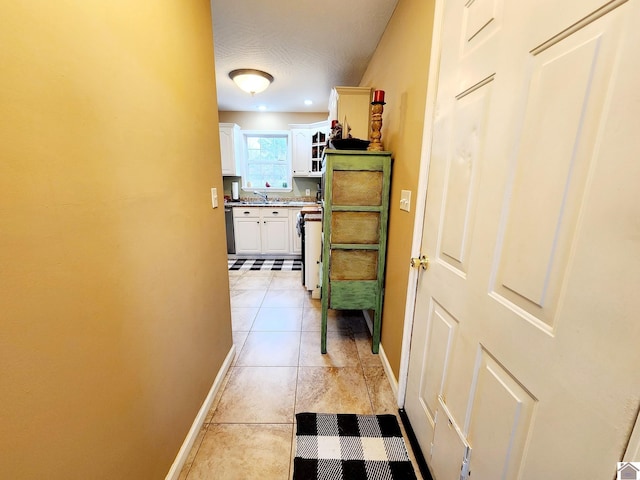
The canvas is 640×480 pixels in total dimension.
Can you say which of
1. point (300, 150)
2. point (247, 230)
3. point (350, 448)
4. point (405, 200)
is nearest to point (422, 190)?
point (405, 200)

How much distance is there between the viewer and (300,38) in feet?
7.06

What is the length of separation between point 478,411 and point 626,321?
57 centimetres

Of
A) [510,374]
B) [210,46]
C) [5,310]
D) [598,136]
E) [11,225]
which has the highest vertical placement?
[210,46]

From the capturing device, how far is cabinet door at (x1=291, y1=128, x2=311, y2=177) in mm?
4547

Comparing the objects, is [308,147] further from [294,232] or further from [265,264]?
[265,264]

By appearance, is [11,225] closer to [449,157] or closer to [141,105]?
[141,105]

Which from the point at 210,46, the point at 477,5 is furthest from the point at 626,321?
the point at 210,46

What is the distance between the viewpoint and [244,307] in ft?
9.15

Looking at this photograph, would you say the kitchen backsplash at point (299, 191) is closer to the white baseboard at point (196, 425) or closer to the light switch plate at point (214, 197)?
the light switch plate at point (214, 197)

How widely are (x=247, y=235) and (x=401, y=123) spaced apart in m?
3.36

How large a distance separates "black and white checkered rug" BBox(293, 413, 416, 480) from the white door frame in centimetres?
23

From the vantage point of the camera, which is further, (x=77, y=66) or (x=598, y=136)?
(x=77, y=66)

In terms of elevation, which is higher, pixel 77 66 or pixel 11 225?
pixel 77 66

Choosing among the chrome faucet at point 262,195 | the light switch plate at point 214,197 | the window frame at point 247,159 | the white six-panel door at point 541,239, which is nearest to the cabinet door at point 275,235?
the chrome faucet at point 262,195
